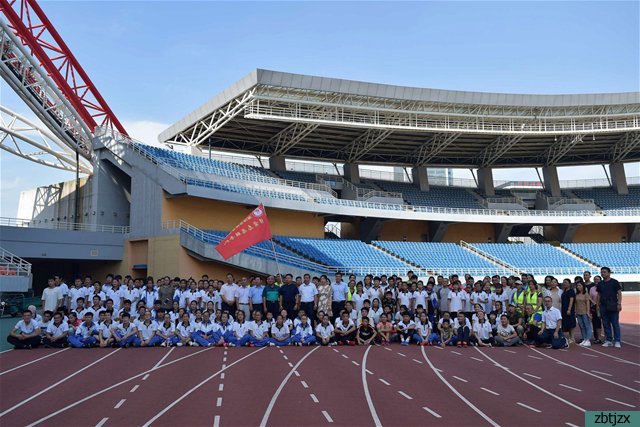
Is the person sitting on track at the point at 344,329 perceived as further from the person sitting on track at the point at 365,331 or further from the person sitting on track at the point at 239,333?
the person sitting on track at the point at 239,333

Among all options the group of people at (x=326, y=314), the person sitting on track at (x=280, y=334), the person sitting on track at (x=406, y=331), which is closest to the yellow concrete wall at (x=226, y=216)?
the group of people at (x=326, y=314)

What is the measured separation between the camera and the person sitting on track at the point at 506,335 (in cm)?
1415

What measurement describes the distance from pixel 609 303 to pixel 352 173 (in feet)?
87.4

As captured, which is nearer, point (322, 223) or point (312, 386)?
point (312, 386)

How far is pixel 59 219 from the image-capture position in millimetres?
31406

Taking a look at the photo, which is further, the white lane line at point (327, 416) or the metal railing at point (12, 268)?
the metal railing at point (12, 268)

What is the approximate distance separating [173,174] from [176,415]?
20065mm

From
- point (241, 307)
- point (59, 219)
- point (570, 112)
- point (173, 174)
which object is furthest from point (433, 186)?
point (241, 307)

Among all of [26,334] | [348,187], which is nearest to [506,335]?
[26,334]

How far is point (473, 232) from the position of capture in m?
40.4

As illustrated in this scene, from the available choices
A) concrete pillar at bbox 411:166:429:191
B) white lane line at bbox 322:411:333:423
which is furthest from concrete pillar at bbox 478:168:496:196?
white lane line at bbox 322:411:333:423

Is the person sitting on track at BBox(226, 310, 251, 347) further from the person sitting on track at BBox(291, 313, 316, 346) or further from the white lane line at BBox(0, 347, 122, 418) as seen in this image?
the white lane line at BBox(0, 347, 122, 418)

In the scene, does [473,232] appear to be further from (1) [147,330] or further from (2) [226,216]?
(1) [147,330]

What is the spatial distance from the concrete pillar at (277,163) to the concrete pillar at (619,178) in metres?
24.3
